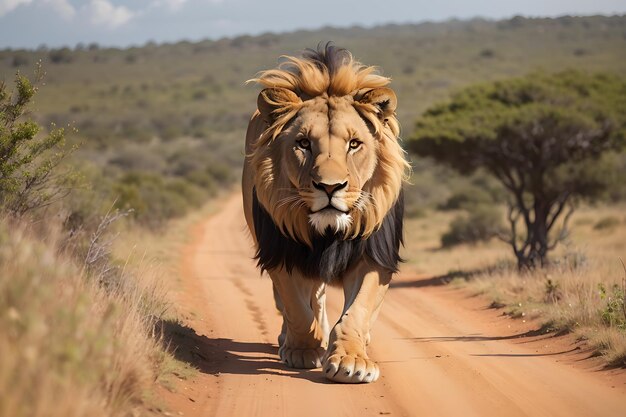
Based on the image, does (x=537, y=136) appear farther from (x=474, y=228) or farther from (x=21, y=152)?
(x=21, y=152)

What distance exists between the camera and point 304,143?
22.4 ft

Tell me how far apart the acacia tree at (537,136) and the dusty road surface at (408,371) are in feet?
18.4

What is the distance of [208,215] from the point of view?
97.1ft

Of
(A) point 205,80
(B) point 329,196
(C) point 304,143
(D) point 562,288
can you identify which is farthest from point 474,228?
(A) point 205,80

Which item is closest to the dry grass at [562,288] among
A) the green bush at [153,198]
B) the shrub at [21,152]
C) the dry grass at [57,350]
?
Answer: the dry grass at [57,350]

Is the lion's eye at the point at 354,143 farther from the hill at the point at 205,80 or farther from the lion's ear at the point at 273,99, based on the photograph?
the hill at the point at 205,80

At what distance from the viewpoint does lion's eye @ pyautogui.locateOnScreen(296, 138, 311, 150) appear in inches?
268

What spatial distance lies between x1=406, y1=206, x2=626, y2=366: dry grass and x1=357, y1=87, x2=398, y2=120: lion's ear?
2.67m

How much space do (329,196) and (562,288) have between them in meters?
5.35

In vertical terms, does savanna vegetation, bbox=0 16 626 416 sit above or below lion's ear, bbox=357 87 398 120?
below

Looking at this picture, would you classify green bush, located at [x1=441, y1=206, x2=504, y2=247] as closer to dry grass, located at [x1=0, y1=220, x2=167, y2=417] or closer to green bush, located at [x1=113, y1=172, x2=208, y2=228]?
green bush, located at [x1=113, y1=172, x2=208, y2=228]

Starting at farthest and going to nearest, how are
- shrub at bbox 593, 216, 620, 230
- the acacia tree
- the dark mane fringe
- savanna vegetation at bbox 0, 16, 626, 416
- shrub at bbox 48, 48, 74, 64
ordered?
shrub at bbox 48, 48, 74, 64
shrub at bbox 593, 216, 620, 230
the acacia tree
the dark mane fringe
savanna vegetation at bbox 0, 16, 626, 416

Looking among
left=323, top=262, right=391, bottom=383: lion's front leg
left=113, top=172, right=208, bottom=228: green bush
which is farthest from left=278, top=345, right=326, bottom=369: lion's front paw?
left=113, top=172, right=208, bottom=228: green bush

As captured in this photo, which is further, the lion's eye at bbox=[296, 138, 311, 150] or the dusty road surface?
the lion's eye at bbox=[296, 138, 311, 150]
